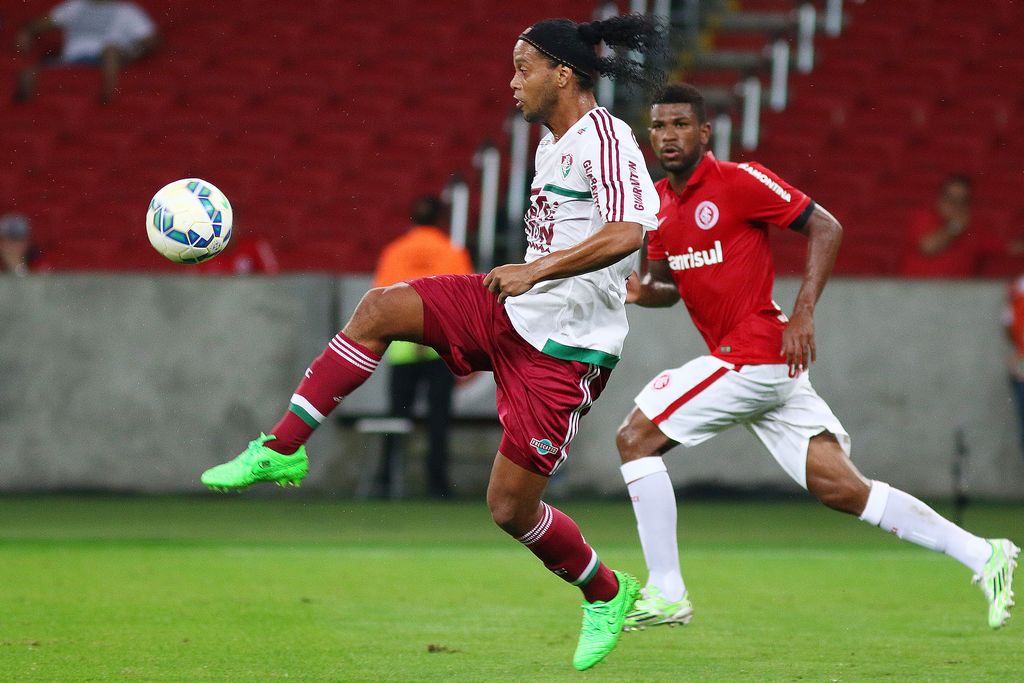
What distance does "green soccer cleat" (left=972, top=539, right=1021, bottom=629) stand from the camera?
5453 mm

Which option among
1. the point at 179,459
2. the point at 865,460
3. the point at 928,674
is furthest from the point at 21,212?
the point at 928,674

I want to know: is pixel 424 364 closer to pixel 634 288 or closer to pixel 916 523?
pixel 634 288

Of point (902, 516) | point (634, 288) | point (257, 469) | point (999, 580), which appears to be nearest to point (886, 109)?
point (634, 288)

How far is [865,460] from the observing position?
1216 cm

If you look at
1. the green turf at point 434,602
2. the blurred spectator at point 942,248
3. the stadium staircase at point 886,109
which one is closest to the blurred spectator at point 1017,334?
the blurred spectator at point 942,248

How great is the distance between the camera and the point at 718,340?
644 cm

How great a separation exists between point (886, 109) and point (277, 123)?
658 centimetres

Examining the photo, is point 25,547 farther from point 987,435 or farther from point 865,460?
point 987,435

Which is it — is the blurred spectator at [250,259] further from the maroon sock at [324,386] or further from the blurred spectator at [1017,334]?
the maroon sock at [324,386]

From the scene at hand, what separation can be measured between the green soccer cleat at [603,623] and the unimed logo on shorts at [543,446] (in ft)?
2.27

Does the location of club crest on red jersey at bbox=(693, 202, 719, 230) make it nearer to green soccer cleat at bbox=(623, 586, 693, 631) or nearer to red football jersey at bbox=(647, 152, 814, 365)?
red football jersey at bbox=(647, 152, 814, 365)

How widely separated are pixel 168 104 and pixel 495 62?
3696mm

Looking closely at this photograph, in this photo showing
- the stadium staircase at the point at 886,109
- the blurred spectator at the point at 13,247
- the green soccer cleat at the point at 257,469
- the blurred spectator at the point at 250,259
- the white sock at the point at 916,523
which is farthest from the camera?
the stadium staircase at the point at 886,109

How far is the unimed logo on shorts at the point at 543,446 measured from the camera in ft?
17.0
